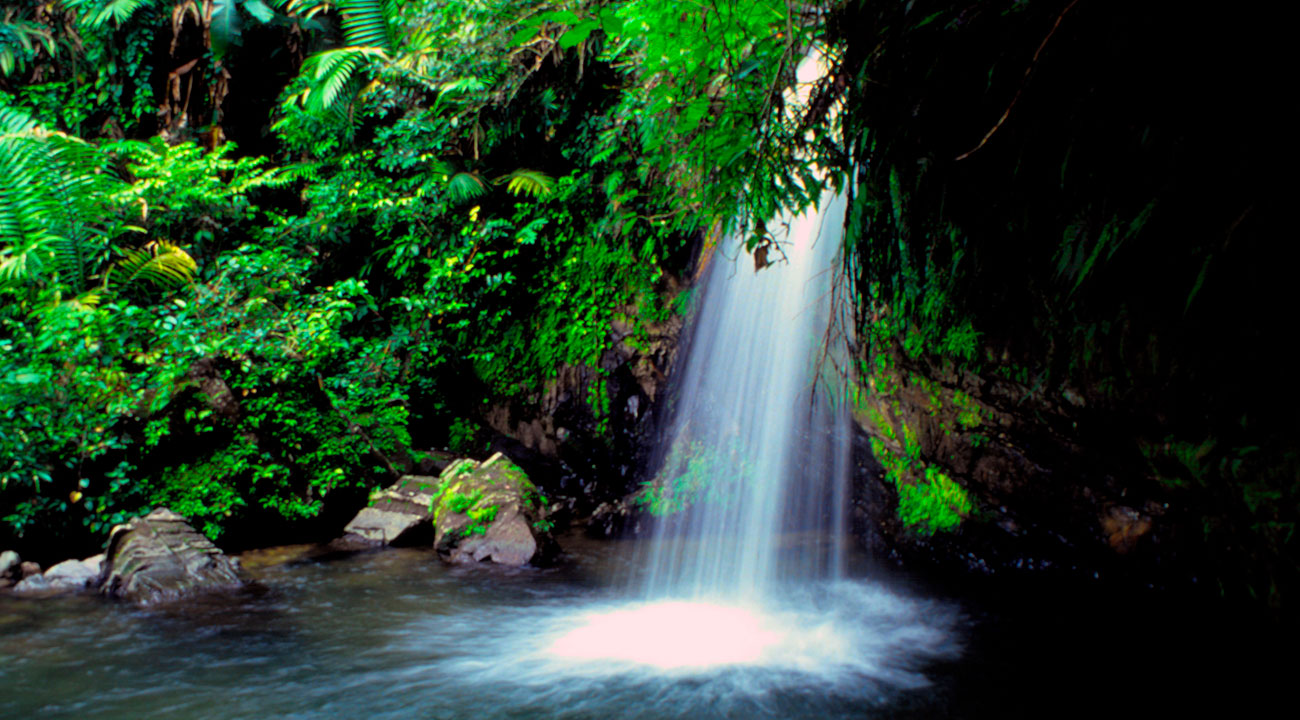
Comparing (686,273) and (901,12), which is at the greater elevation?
(686,273)

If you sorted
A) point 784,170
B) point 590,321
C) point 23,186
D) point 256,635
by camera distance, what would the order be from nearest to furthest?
point 784,170 < point 256,635 < point 23,186 < point 590,321

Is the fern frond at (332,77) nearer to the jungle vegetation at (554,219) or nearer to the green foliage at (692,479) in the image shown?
the jungle vegetation at (554,219)

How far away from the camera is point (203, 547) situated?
18.0 ft

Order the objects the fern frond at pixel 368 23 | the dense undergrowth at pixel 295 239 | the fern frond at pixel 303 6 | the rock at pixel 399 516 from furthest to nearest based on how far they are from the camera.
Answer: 1. the fern frond at pixel 303 6
2. the fern frond at pixel 368 23
3. the rock at pixel 399 516
4. the dense undergrowth at pixel 295 239

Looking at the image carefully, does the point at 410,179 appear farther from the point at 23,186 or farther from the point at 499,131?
the point at 23,186

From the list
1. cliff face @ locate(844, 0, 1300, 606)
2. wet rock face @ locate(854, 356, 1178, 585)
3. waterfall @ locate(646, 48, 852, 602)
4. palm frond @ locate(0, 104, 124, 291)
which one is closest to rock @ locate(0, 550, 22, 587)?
palm frond @ locate(0, 104, 124, 291)

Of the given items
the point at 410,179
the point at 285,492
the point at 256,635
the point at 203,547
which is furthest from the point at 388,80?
the point at 256,635

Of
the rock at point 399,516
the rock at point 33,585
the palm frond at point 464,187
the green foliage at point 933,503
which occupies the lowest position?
the rock at point 33,585

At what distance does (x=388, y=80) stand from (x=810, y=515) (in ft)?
24.3

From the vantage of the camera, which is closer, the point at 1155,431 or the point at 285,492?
the point at 1155,431

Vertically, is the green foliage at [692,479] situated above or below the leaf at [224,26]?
below

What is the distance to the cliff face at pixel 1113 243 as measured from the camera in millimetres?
2029

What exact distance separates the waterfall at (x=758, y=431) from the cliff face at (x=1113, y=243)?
8.27 ft

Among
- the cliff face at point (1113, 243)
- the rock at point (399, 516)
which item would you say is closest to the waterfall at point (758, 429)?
the rock at point (399, 516)
